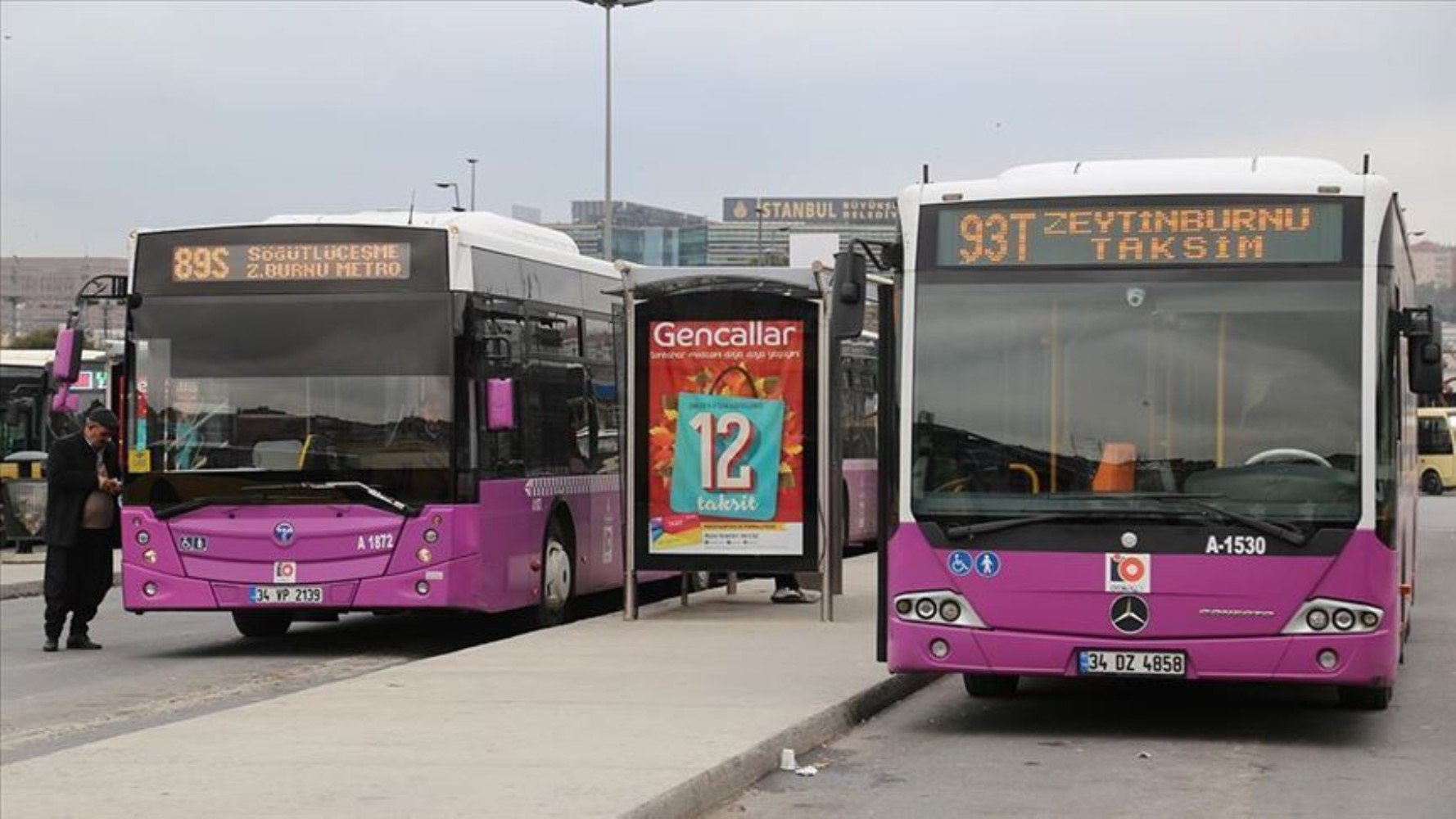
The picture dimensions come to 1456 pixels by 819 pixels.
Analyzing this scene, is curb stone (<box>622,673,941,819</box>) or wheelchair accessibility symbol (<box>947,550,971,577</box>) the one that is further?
wheelchair accessibility symbol (<box>947,550,971,577</box>)

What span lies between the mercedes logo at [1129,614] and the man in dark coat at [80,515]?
9.04 metres

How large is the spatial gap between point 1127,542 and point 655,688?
3.09 metres

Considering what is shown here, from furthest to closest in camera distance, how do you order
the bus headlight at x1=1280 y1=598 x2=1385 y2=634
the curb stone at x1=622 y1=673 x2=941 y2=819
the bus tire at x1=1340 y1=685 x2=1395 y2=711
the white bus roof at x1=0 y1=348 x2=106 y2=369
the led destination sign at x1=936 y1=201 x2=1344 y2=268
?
the white bus roof at x1=0 y1=348 x2=106 y2=369
the bus tire at x1=1340 y1=685 x2=1395 y2=711
the led destination sign at x1=936 y1=201 x2=1344 y2=268
the bus headlight at x1=1280 y1=598 x2=1385 y2=634
the curb stone at x1=622 y1=673 x2=941 y2=819

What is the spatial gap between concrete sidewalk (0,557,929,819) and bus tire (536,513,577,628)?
7.25 ft

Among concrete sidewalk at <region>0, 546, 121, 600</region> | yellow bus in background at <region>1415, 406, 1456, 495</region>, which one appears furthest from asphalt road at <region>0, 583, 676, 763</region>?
yellow bus in background at <region>1415, 406, 1456, 495</region>

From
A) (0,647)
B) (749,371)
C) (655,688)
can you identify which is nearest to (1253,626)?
(655,688)

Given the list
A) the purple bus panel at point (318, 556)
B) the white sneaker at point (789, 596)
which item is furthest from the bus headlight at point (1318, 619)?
the white sneaker at point (789, 596)

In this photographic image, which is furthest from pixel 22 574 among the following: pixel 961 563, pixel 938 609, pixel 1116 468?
pixel 1116 468

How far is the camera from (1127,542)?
36.8ft

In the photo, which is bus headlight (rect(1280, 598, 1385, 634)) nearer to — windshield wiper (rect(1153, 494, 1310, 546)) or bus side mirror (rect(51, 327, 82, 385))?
windshield wiper (rect(1153, 494, 1310, 546))

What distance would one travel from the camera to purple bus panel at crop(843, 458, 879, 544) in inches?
1149

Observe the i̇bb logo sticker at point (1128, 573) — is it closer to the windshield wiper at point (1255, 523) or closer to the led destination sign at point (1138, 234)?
the windshield wiper at point (1255, 523)

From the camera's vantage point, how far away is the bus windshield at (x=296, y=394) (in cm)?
1631

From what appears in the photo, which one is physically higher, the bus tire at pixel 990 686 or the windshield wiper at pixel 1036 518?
the windshield wiper at pixel 1036 518
